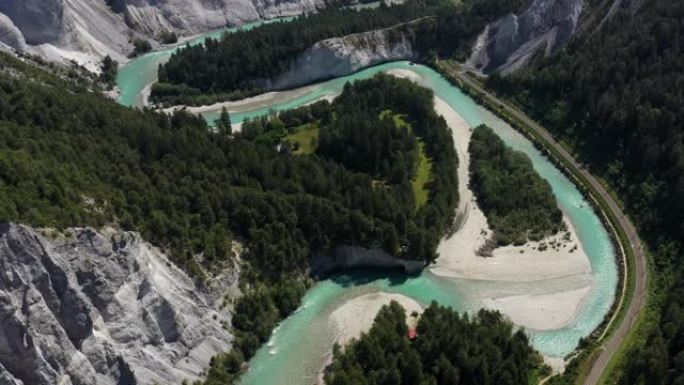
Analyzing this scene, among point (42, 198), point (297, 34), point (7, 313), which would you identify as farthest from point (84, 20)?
point (7, 313)

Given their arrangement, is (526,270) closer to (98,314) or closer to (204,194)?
(204,194)

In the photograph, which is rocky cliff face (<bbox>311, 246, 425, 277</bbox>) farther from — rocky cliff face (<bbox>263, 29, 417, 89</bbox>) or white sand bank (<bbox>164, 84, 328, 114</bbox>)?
rocky cliff face (<bbox>263, 29, 417, 89</bbox>)

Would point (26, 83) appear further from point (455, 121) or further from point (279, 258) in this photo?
point (455, 121)

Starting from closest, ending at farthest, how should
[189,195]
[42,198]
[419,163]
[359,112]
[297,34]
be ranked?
[42,198], [189,195], [419,163], [359,112], [297,34]

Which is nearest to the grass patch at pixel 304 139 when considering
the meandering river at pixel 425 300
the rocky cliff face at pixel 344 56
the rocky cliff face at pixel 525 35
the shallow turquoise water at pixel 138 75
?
the rocky cliff face at pixel 344 56

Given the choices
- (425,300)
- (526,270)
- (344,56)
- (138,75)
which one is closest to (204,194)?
(425,300)

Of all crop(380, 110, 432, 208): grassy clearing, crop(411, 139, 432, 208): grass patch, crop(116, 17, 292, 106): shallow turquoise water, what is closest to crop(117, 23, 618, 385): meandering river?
crop(411, 139, 432, 208): grass patch

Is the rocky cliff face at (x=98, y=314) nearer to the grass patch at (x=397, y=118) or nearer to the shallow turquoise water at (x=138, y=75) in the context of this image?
the grass patch at (x=397, y=118)
